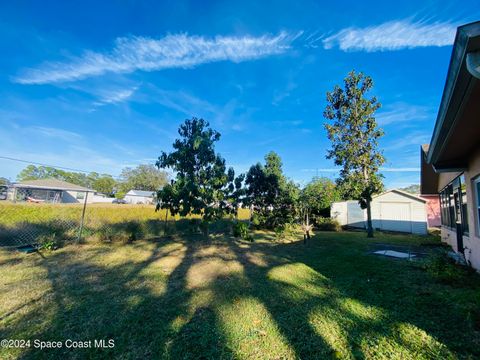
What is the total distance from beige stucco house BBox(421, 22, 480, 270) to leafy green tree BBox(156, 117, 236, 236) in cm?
739

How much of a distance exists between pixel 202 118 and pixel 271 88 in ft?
21.0

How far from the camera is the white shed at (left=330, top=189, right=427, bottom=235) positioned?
15.1 m

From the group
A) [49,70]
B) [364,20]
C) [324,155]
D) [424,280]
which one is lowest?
[424,280]

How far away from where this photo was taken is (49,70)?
9422mm

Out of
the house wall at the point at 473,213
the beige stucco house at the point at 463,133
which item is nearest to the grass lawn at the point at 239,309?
the house wall at the point at 473,213

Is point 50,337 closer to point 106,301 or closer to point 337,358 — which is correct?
point 106,301

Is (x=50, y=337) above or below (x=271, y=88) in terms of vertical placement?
below

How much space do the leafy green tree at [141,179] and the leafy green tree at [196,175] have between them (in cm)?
5624

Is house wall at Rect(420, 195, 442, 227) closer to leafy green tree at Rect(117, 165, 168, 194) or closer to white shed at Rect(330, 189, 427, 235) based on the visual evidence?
white shed at Rect(330, 189, 427, 235)

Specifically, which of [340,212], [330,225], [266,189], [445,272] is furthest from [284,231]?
[340,212]

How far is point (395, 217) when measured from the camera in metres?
15.9

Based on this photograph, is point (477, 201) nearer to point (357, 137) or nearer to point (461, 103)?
point (461, 103)

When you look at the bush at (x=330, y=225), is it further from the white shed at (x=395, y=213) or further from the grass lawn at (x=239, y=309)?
the grass lawn at (x=239, y=309)

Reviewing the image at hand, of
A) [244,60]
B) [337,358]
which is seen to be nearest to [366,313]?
[337,358]
